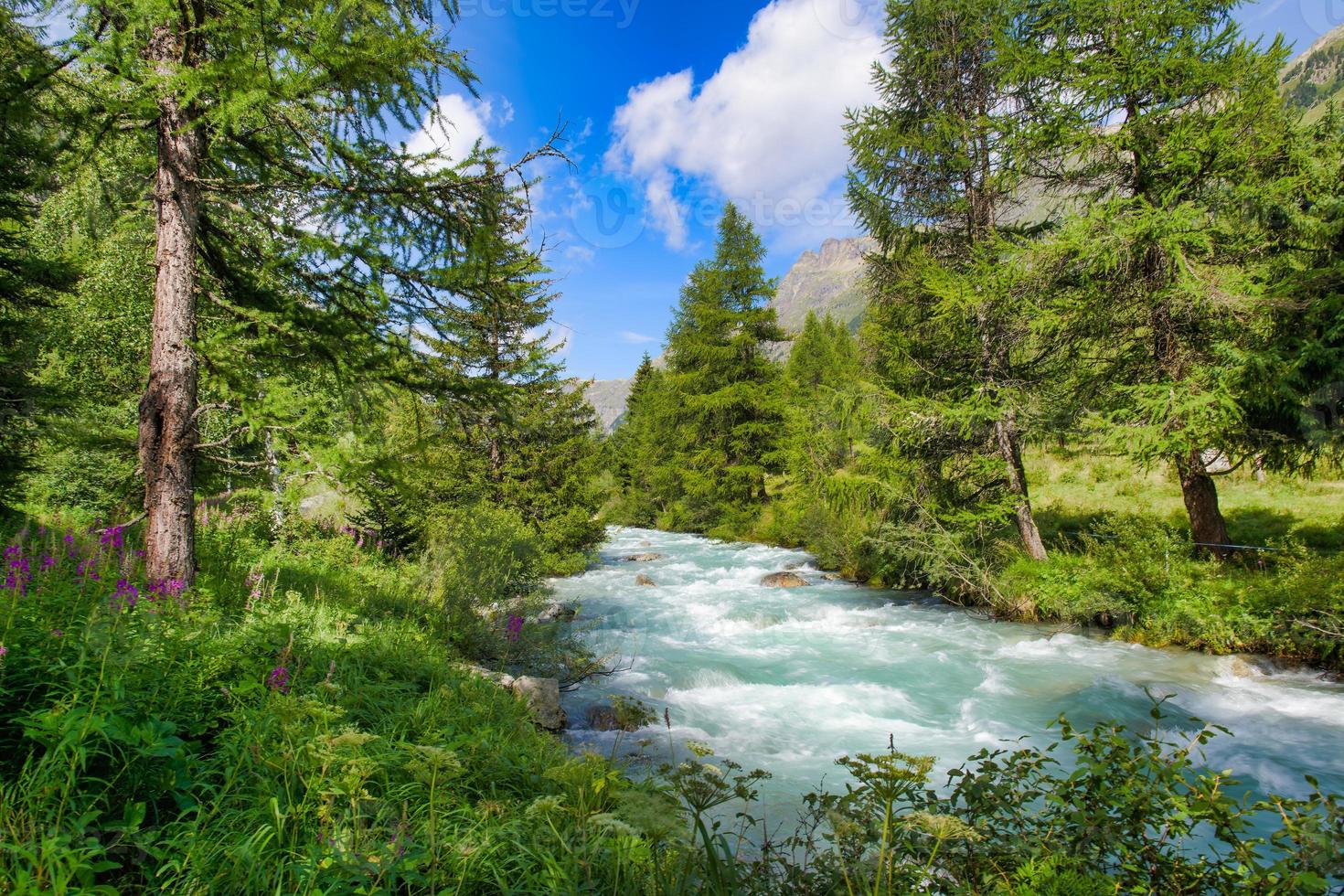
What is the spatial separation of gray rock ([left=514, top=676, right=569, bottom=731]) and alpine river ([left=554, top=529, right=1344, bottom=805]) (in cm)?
30

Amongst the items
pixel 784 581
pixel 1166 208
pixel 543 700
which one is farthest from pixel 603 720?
A: pixel 1166 208

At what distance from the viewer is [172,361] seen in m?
4.95

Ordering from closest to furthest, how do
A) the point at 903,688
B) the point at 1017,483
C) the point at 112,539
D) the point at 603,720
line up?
the point at 112,539
the point at 603,720
the point at 903,688
the point at 1017,483

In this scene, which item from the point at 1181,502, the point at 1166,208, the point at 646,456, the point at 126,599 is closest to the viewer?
the point at 126,599

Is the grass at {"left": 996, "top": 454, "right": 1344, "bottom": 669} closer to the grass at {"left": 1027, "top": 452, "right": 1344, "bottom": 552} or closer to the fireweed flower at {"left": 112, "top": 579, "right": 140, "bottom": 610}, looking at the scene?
the grass at {"left": 1027, "top": 452, "right": 1344, "bottom": 552}

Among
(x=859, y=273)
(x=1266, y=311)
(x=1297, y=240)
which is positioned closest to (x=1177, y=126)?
(x=1297, y=240)

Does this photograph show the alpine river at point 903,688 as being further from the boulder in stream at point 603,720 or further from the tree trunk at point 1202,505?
the tree trunk at point 1202,505

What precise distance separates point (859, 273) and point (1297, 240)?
9.00 metres

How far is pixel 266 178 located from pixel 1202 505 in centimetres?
1488

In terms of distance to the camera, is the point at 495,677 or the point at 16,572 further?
the point at 495,677

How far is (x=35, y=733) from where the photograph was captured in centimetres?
226

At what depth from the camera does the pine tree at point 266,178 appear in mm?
4367

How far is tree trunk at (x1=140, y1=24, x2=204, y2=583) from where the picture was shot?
16.0 feet

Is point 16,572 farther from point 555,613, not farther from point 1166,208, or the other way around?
point 1166,208
